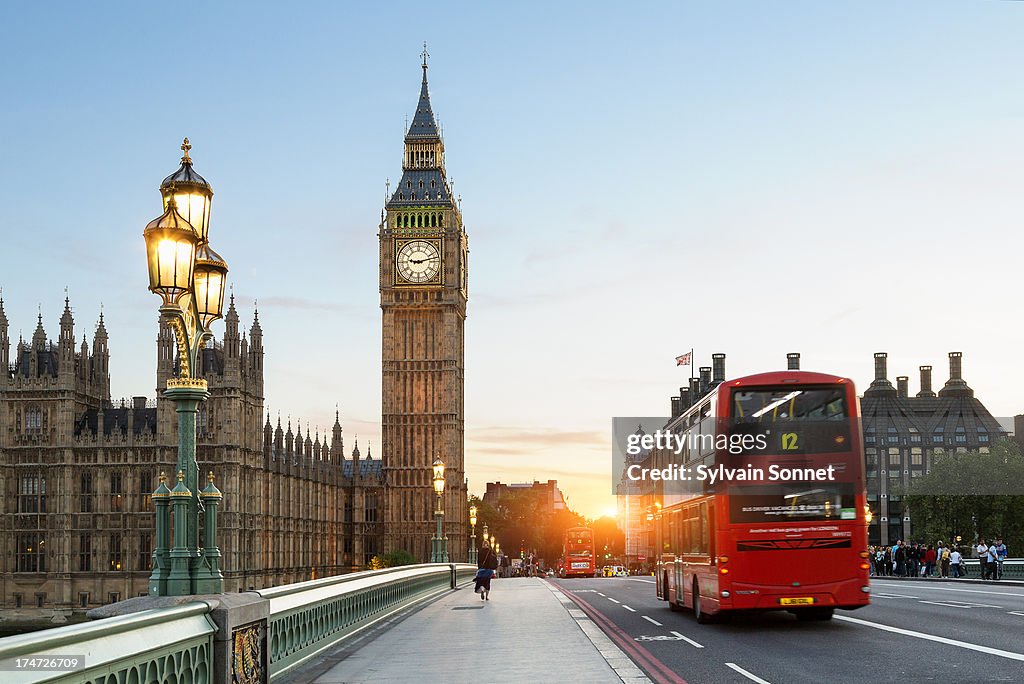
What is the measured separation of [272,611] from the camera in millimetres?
14992

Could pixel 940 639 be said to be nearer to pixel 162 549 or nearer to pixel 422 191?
pixel 162 549

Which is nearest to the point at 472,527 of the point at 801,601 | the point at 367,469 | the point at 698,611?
the point at 698,611

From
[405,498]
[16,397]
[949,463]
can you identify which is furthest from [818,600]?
[405,498]

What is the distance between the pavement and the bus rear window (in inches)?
185

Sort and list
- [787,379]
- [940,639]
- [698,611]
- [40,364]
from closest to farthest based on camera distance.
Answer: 1. [940,639]
2. [787,379]
3. [698,611]
4. [40,364]

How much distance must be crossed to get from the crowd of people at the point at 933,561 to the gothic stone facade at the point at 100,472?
40.7 meters

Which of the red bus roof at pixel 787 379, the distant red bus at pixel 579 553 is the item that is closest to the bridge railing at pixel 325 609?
the red bus roof at pixel 787 379

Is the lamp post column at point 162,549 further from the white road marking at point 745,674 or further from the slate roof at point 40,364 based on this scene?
the slate roof at point 40,364

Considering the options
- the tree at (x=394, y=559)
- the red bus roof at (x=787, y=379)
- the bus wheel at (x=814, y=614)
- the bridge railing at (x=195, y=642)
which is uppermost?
the red bus roof at (x=787, y=379)

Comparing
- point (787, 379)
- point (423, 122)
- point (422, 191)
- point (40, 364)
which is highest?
point (423, 122)

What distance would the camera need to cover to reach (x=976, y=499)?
95.7 meters

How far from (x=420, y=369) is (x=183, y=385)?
349ft

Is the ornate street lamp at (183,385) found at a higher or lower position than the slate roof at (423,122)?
lower

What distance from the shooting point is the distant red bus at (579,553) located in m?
88.6
